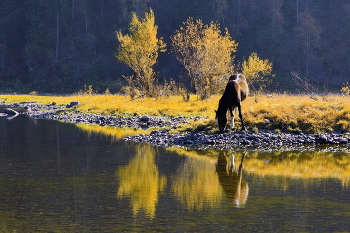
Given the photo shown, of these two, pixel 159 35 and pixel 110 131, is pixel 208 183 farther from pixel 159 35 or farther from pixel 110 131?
pixel 159 35

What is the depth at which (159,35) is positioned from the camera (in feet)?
285

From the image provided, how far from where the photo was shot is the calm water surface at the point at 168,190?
Answer: 975 centimetres

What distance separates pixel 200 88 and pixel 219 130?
18.3 m

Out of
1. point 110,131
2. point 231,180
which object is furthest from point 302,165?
point 110,131

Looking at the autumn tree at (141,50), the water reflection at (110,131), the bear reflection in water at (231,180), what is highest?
the autumn tree at (141,50)

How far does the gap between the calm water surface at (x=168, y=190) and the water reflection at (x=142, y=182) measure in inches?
1.0

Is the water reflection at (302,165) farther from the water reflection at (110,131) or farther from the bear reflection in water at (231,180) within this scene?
the water reflection at (110,131)

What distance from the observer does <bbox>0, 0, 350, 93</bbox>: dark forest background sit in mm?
83562

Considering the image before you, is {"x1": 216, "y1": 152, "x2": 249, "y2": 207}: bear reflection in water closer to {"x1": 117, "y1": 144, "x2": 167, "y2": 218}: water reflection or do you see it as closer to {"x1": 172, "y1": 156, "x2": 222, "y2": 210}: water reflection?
{"x1": 172, "y1": 156, "x2": 222, "y2": 210}: water reflection

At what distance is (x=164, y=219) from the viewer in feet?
32.7

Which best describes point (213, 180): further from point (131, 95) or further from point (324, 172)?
point (131, 95)

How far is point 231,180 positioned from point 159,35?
2944 inches

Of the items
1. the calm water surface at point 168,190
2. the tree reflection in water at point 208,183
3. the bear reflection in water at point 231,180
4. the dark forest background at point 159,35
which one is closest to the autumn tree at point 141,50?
the calm water surface at point 168,190

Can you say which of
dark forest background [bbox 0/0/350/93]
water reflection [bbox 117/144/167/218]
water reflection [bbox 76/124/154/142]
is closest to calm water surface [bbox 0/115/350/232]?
water reflection [bbox 117/144/167/218]
